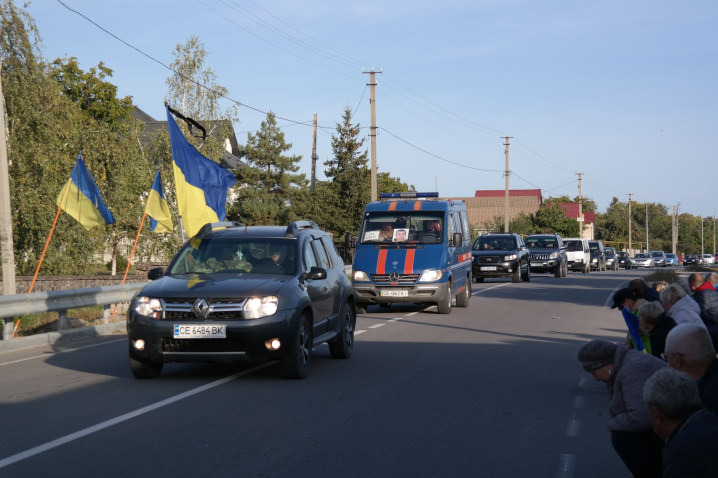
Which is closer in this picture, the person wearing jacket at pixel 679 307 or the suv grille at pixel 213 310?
the person wearing jacket at pixel 679 307

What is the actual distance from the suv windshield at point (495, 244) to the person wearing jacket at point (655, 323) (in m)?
25.8

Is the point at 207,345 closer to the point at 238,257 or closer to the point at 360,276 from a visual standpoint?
the point at 238,257

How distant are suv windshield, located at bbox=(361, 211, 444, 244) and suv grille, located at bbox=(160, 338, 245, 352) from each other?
10.2 m

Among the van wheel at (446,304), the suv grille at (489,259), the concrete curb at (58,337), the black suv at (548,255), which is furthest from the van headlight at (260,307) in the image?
the black suv at (548,255)

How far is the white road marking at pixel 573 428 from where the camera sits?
6.86m

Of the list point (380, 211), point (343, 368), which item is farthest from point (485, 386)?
point (380, 211)

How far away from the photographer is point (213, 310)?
8703mm

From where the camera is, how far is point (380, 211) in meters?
19.2

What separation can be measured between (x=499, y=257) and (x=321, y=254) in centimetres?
2155

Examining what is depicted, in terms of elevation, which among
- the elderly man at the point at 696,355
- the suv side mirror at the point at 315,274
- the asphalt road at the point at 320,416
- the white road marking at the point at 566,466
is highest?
the suv side mirror at the point at 315,274

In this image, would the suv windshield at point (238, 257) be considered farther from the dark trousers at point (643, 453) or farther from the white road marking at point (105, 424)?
the dark trousers at point (643, 453)

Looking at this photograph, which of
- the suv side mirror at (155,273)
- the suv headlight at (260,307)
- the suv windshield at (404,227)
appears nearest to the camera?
the suv headlight at (260,307)

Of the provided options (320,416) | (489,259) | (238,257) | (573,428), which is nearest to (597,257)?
(489,259)

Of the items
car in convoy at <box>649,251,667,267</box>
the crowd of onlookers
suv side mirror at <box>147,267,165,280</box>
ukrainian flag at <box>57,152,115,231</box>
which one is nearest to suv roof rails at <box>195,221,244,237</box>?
suv side mirror at <box>147,267,165,280</box>
